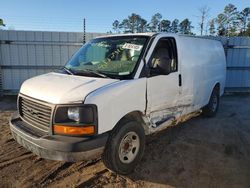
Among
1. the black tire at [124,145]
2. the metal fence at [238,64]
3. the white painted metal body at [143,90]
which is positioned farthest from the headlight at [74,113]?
the metal fence at [238,64]

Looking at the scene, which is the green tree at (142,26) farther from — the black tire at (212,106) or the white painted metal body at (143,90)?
the white painted metal body at (143,90)

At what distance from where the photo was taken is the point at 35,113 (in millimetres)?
3152

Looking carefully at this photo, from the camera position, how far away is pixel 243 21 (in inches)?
1590

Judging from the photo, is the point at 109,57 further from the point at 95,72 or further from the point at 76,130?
the point at 76,130

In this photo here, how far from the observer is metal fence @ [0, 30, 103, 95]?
8.54 metres

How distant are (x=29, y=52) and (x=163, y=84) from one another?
6.63 m

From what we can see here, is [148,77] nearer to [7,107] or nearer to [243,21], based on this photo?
[7,107]

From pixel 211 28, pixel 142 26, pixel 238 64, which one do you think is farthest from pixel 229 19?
pixel 238 64

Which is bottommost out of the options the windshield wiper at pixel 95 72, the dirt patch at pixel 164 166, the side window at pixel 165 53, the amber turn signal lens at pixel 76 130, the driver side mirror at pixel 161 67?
the dirt patch at pixel 164 166

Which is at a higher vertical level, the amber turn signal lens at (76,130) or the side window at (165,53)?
the side window at (165,53)

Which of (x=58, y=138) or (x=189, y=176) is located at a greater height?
(x=58, y=138)

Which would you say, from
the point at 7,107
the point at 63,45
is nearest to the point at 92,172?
the point at 7,107

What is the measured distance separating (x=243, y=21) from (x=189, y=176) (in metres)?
44.4

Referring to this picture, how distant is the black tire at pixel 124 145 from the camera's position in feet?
10.2
